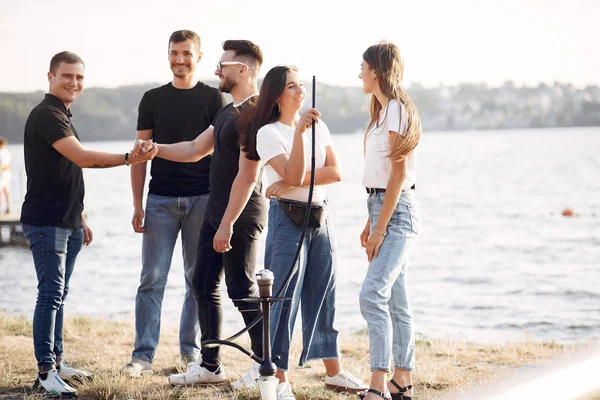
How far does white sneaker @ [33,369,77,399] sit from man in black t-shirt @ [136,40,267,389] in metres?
0.58

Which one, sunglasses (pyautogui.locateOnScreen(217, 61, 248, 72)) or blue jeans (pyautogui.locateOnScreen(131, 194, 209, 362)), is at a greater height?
sunglasses (pyautogui.locateOnScreen(217, 61, 248, 72))

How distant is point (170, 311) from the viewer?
1448cm

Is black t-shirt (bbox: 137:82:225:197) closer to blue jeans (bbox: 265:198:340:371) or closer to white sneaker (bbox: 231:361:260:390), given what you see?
blue jeans (bbox: 265:198:340:371)

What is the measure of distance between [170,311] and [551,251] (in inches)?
643

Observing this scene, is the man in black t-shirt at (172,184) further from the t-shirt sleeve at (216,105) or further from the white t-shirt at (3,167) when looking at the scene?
the white t-shirt at (3,167)

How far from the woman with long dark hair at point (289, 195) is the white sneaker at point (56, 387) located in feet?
4.07

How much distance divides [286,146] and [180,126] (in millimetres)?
1268

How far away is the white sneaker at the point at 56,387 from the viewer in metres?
4.89

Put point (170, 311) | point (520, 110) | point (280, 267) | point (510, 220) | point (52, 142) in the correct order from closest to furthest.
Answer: point (280, 267), point (52, 142), point (170, 311), point (510, 220), point (520, 110)

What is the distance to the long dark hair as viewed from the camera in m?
4.53

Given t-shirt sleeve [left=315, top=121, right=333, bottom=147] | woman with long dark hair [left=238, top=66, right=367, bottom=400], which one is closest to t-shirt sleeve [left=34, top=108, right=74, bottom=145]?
woman with long dark hair [left=238, top=66, right=367, bottom=400]

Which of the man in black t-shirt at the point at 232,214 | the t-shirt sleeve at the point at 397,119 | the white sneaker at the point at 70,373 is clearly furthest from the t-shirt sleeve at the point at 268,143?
the white sneaker at the point at 70,373

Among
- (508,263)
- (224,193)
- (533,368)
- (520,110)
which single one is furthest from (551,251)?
(520,110)

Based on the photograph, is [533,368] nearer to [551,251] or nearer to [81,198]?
[81,198]
